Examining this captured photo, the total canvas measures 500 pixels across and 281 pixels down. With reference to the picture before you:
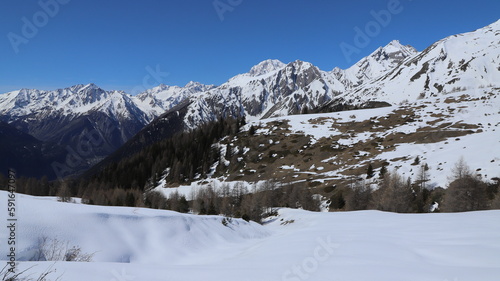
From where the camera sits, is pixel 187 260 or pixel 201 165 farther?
pixel 201 165

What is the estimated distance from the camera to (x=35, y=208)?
1027 centimetres

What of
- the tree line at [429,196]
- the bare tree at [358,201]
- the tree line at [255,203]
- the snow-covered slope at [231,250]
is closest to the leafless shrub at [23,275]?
the snow-covered slope at [231,250]

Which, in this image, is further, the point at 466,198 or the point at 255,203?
the point at 255,203

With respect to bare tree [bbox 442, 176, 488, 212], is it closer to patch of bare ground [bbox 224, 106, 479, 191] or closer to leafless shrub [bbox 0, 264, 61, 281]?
patch of bare ground [bbox 224, 106, 479, 191]

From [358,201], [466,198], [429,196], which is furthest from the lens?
[358,201]

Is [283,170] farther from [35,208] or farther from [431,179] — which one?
[35,208]

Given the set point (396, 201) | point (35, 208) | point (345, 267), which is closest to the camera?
point (345, 267)

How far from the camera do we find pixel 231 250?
14.2 m

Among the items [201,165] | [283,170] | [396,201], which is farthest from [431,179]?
[201,165]

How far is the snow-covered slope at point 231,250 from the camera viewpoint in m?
6.54

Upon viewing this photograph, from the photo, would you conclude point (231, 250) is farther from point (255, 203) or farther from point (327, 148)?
point (327, 148)

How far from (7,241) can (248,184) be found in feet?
256

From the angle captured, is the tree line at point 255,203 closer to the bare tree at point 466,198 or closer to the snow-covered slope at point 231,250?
the bare tree at point 466,198

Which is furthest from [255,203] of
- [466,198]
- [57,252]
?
[57,252]
